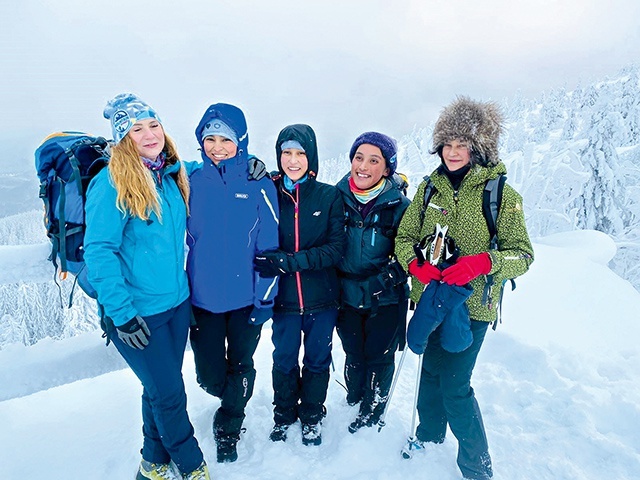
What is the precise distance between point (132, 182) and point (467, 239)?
8.04ft

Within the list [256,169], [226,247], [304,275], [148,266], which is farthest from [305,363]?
[256,169]

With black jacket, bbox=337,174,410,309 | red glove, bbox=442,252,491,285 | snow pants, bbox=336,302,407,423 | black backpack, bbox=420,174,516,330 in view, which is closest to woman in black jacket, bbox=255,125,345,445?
black jacket, bbox=337,174,410,309

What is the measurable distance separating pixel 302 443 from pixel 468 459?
145cm

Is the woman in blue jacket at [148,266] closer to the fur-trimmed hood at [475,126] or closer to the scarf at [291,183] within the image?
the scarf at [291,183]

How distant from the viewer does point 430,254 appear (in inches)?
119

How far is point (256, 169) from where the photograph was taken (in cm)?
317

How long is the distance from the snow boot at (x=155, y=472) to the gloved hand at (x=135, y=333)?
3.66 ft

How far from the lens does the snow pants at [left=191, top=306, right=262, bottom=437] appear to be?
3.23 meters

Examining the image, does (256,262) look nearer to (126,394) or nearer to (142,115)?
(142,115)

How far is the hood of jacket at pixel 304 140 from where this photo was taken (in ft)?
10.7

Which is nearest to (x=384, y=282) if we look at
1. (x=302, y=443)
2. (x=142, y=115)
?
(x=302, y=443)

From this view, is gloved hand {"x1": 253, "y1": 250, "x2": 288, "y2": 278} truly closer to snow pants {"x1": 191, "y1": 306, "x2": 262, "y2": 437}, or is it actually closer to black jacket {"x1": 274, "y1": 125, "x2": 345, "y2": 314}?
black jacket {"x1": 274, "y1": 125, "x2": 345, "y2": 314}

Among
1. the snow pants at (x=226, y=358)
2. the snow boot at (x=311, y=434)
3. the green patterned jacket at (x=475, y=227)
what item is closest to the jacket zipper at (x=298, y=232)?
the snow pants at (x=226, y=358)

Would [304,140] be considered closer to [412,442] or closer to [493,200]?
[493,200]
